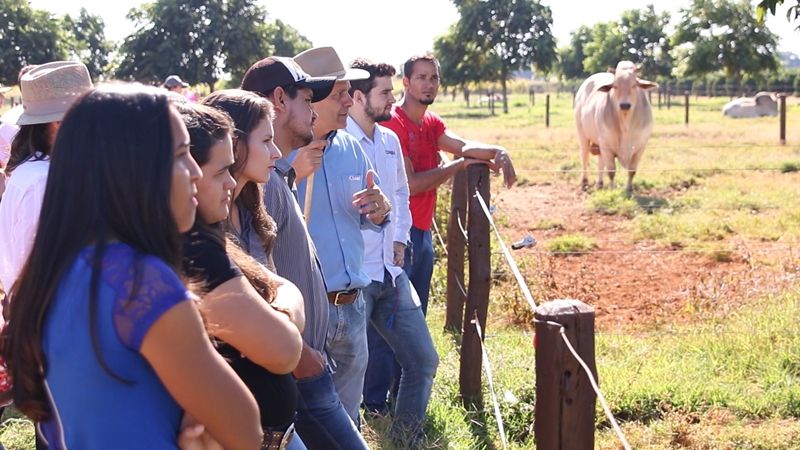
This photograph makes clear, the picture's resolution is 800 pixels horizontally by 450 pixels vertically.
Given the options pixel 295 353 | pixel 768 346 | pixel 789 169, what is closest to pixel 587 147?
pixel 789 169

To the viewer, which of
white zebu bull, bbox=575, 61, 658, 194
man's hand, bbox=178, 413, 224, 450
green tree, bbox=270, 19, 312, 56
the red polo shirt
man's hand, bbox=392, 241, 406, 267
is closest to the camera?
man's hand, bbox=178, 413, 224, 450

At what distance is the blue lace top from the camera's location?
172 centimetres

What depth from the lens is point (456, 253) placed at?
22.0ft

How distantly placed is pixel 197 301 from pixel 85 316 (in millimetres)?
227

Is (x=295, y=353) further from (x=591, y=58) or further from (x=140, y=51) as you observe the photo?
(x=591, y=58)

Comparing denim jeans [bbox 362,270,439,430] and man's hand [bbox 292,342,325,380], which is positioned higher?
man's hand [bbox 292,342,325,380]

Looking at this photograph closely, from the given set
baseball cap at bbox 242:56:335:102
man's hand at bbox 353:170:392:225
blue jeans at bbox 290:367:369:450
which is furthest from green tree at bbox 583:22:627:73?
blue jeans at bbox 290:367:369:450

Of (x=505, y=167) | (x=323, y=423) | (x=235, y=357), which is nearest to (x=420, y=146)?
(x=505, y=167)

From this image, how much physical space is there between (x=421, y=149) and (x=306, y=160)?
89.9 inches

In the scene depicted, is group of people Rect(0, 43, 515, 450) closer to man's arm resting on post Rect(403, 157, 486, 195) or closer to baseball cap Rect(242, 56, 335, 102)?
A: baseball cap Rect(242, 56, 335, 102)

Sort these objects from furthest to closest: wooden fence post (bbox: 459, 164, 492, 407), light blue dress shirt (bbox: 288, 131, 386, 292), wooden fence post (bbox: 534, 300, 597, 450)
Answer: wooden fence post (bbox: 459, 164, 492, 407)
light blue dress shirt (bbox: 288, 131, 386, 292)
wooden fence post (bbox: 534, 300, 597, 450)

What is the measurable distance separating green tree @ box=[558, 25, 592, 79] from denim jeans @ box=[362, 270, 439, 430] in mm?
81591

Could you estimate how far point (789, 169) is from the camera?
51.5 ft

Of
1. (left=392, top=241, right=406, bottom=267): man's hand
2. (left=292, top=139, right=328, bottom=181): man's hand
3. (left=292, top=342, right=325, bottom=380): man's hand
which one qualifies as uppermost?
(left=292, top=139, right=328, bottom=181): man's hand
